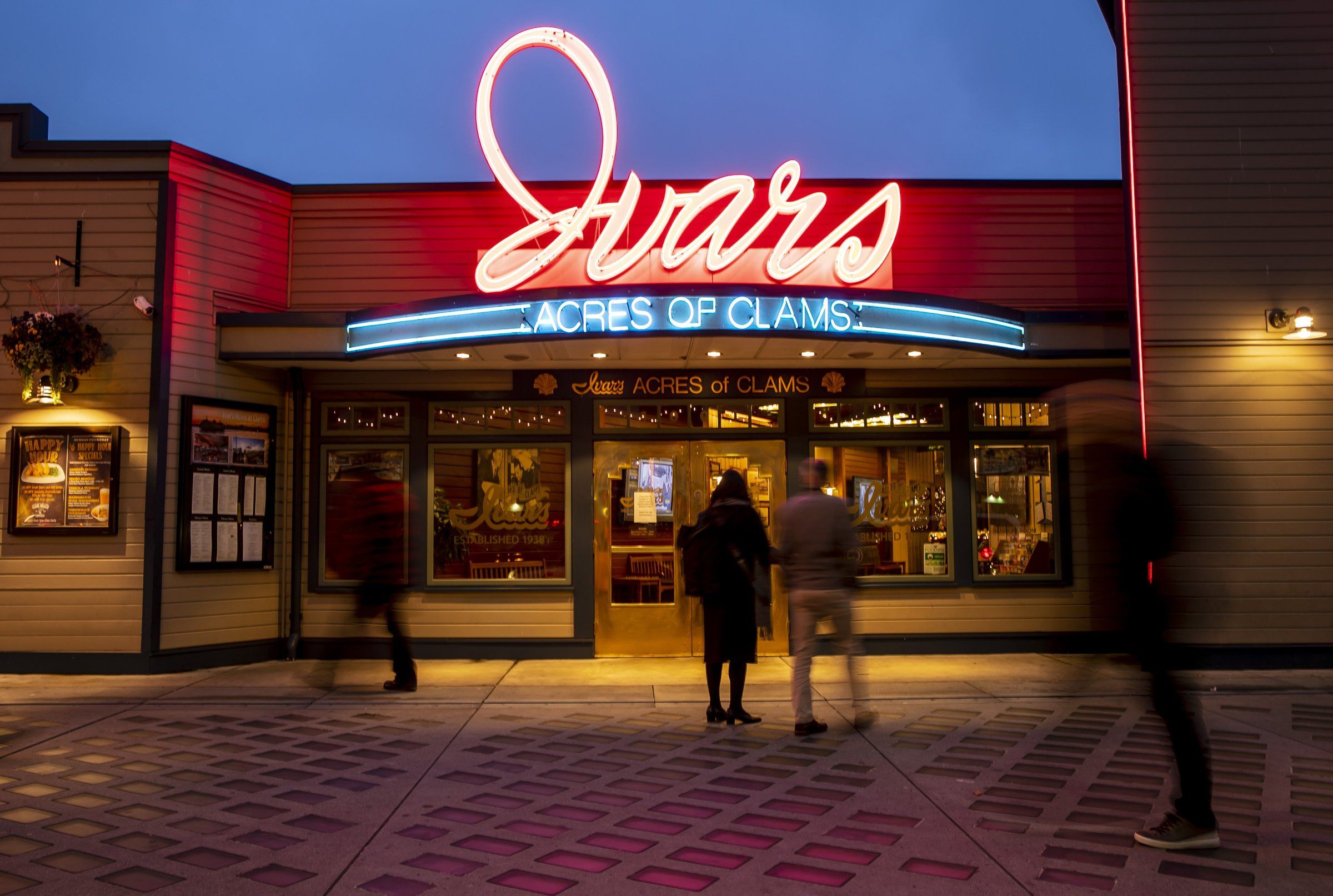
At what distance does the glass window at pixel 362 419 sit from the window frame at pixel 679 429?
210cm

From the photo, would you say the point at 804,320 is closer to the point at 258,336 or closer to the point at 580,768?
the point at 580,768

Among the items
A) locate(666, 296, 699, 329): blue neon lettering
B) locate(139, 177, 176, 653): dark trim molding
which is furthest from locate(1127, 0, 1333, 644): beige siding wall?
locate(139, 177, 176, 653): dark trim molding

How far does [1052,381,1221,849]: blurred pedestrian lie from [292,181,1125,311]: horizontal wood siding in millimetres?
5984

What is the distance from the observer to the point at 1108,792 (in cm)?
529

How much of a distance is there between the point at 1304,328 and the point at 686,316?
576cm

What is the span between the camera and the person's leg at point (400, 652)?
26.4ft

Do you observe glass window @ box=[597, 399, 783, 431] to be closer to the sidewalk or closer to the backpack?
the sidewalk

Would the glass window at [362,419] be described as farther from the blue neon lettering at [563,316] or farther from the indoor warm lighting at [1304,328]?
the indoor warm lighting at [1304,328]

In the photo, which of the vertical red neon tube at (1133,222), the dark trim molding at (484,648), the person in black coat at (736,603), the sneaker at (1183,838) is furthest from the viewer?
the dark trim molding at (484,648)

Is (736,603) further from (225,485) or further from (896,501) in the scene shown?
(225,485)

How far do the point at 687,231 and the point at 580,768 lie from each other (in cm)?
596

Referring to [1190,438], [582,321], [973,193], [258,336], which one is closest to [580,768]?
[582,321]

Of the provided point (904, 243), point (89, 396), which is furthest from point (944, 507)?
point (89, 396)

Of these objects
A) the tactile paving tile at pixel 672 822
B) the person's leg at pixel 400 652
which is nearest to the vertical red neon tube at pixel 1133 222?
the tactile paving tile at pixel 672 822
